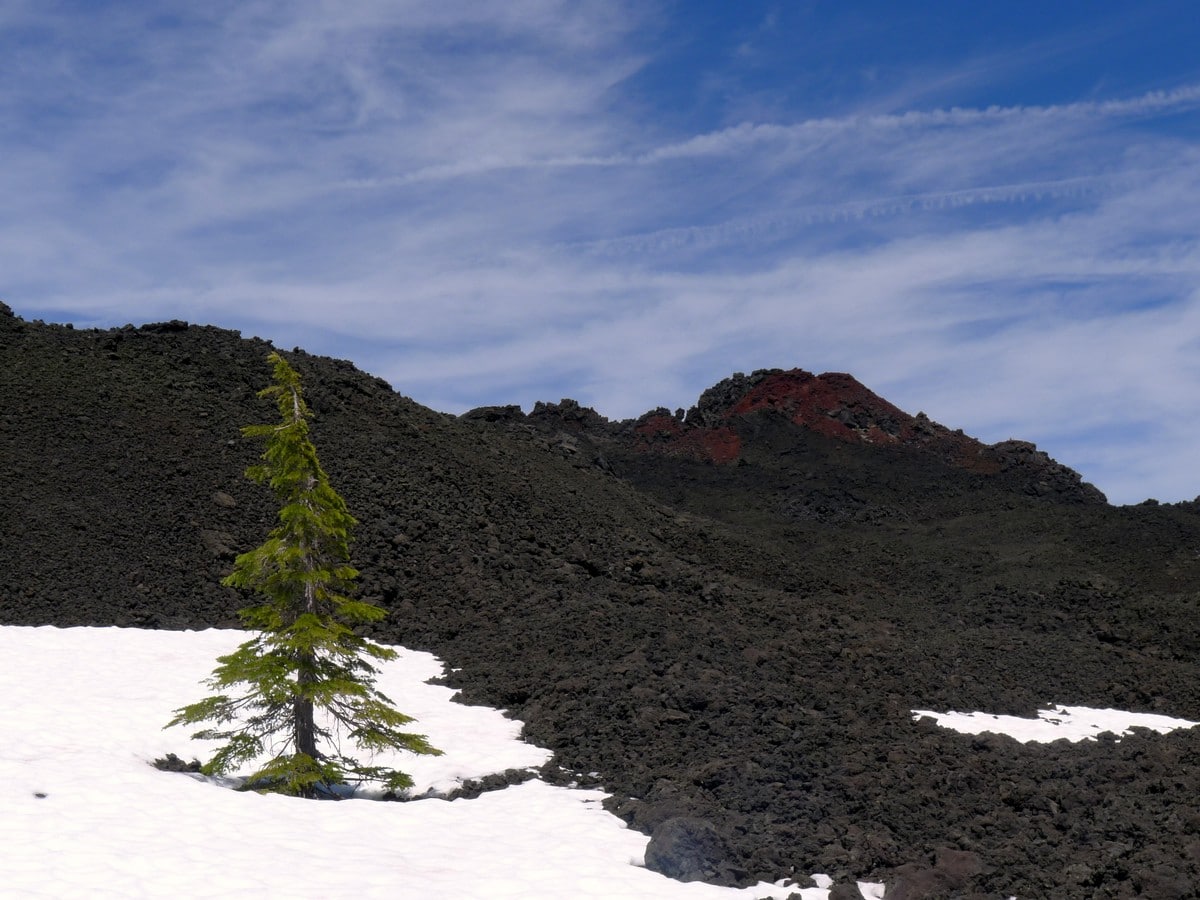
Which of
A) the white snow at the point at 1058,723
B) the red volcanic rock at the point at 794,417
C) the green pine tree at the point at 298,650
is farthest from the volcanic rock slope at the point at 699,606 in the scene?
the red volcanic rock at the point at 794,417

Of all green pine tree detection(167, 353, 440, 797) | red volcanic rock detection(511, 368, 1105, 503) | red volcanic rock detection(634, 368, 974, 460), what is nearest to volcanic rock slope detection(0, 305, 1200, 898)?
green pine tree detection(167, 353, 440, 797)

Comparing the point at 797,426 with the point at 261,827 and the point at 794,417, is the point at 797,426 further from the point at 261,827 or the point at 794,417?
the point at 261,827

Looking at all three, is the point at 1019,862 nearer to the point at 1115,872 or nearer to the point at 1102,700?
the point at 1115,872

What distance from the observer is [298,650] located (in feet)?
39.4

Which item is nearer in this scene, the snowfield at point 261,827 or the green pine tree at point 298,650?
the snowfield at point 261,827

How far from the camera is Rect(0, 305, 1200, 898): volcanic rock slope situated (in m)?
10.0

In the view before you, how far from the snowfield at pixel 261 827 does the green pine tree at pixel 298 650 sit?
1.72ft

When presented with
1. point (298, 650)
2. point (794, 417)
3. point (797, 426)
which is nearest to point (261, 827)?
point (298, 650)

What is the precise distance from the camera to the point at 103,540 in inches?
823

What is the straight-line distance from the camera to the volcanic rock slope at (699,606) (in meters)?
10.0

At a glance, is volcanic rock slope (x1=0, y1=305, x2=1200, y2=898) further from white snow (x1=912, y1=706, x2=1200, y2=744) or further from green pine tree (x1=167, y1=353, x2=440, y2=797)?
green pine tree (x1=167, y1=353, x2=440, y2=797)

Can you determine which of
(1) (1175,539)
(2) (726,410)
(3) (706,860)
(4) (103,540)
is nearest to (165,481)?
(4) (103,540)

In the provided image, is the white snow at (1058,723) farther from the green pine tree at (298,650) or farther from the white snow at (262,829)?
the green pine tree at (298,650)

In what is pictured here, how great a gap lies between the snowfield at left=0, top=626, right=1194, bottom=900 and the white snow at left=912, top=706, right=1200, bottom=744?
546mm
